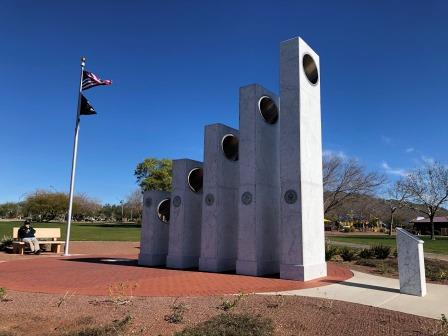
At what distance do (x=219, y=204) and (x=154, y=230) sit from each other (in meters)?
3.49

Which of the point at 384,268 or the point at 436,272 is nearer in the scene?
the point at 436,272

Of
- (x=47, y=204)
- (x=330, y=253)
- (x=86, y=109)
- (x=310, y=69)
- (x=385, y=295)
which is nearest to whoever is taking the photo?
(x=385, y=295)

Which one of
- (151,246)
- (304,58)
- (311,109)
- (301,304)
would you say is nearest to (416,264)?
(301,304)

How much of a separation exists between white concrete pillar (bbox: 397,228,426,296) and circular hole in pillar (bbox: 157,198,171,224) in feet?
30.7

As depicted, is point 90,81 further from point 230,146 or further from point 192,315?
point 192,315

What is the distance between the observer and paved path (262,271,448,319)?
286 inches

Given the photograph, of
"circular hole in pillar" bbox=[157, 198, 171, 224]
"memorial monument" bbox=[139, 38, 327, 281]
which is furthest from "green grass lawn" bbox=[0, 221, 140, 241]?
"memorial monument" bbox=[139, 38, 327, 281]

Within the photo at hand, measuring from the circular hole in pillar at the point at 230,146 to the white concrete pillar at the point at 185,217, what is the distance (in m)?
1.54

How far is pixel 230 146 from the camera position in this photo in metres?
14.4

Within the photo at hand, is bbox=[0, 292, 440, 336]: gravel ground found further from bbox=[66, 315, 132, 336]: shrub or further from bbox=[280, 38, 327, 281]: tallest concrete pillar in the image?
bbox=[280, 38, 327, 281]: tallest concrete pillar

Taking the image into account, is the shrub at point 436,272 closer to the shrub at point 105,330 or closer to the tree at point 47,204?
the shrub at point 105,330

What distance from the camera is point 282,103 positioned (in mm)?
11984

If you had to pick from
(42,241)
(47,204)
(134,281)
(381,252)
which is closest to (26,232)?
(42,241)

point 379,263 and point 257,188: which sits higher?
point 257,188
